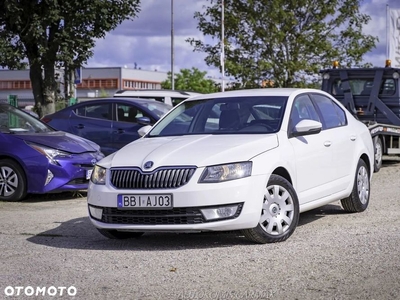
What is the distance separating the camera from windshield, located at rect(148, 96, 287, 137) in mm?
8898

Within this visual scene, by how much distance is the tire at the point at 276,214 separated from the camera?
26.5 feet

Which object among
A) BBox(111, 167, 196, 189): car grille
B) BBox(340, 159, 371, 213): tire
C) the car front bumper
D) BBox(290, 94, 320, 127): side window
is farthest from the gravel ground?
BBox(290, 94, 320, 127): side window

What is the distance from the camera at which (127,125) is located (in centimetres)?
1577

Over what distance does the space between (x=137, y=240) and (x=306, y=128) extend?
2.09 meters

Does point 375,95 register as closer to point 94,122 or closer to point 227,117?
point 94,122

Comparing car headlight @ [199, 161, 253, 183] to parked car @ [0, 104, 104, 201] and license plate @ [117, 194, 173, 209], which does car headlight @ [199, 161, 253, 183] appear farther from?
parked car @ [0, 104, 104, 201]

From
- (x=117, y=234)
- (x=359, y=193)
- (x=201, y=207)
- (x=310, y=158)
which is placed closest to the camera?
(x=201, y=207)

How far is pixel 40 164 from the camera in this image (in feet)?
39.8

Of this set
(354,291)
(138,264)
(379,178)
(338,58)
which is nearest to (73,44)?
(379,178)

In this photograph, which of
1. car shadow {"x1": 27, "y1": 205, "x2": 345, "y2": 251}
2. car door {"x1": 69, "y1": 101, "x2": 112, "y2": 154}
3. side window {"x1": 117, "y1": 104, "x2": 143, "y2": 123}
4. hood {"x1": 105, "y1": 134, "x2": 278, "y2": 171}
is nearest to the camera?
hood {"x1": 105, "y1": 134, "x2": 278, "y2": 171}

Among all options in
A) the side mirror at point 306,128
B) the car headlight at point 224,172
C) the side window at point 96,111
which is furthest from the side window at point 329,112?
the side window at point 96,111

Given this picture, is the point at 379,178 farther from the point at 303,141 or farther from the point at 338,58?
the point at 338,58

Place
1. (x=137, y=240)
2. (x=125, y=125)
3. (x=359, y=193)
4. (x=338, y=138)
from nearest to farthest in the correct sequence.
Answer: (x=137, y=240), (x=338, y=138), (x=359, y=193), (x=125, y=125)

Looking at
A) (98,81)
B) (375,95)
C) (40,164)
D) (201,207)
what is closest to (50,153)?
(40,164)
